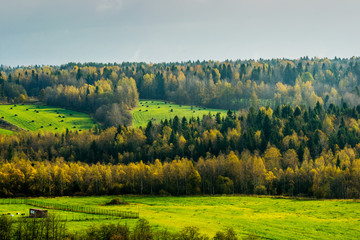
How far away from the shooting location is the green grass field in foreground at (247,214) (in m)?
74.5

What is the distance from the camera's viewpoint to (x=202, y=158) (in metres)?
142

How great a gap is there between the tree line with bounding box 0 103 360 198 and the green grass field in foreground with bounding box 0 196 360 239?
11769mm

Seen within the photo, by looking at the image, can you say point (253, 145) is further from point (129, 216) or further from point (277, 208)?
point (129, 216)

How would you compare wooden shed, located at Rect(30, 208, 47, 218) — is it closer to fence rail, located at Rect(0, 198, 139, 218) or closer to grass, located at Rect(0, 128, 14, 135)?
fence rail, located at Rect(0, 198, 139, 218)

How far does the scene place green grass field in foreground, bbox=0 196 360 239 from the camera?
74.5 m

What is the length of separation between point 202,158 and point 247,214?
53.0 metres

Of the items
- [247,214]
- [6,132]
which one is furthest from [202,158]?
[6,132]

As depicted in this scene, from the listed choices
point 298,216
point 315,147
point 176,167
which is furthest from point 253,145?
point 298,216

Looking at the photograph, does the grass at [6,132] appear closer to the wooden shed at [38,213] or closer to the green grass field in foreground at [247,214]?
the green grass field in foreground at [247,214]

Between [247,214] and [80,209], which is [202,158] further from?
[80,209]

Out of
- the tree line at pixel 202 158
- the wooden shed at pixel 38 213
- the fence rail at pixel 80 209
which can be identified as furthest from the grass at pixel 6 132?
the wooden shed at pixel 38 213

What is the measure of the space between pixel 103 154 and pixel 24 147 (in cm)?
3167

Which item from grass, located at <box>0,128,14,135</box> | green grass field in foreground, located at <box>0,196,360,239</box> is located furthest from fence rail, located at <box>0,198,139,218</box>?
grass, located at <box>0,128,14,135</box>

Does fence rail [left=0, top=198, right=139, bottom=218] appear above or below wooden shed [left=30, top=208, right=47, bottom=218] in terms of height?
below
